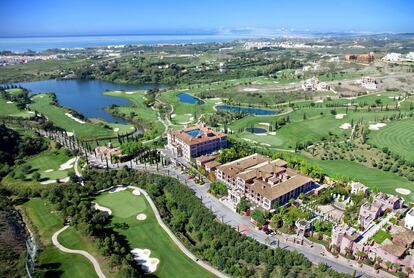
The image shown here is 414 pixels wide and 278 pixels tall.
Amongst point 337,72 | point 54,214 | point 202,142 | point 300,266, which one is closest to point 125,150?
point 202,142

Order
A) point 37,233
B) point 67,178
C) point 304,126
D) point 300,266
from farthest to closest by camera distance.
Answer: point 304,126 → point 67,178 → point 37,233 → point 300,266

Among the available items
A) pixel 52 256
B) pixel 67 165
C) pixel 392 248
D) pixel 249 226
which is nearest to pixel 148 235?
pixel 52 256

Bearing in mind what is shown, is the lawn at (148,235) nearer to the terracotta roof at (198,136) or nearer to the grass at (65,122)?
the terracotta roof at (198,136)

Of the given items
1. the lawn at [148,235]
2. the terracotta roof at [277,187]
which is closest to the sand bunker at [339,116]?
the terracotta roof at [277,187]

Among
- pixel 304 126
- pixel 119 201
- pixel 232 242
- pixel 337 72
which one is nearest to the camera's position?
pixel 232 242

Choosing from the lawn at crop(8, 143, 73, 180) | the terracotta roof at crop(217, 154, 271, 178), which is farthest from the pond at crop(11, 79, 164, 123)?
the terracotta roof at crop(217, 154, 271, 178)

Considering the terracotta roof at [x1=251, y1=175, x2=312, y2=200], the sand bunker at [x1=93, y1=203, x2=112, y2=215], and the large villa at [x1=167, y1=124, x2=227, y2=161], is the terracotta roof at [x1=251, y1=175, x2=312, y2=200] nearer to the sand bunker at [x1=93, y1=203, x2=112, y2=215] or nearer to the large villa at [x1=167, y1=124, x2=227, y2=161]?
the large villa at [x1=167, y1=124, x2=227, y2=161]

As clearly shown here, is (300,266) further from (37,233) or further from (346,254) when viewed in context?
(37,233)
